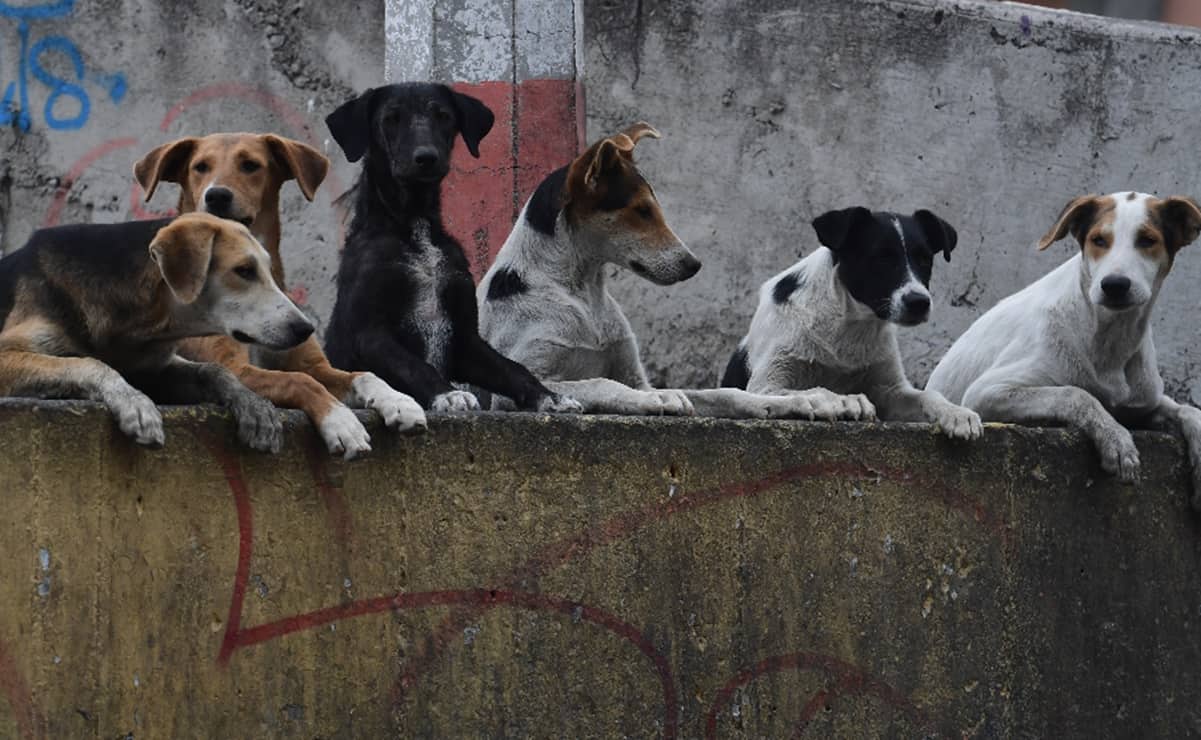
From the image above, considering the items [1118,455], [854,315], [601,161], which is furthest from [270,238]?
[1118,455]

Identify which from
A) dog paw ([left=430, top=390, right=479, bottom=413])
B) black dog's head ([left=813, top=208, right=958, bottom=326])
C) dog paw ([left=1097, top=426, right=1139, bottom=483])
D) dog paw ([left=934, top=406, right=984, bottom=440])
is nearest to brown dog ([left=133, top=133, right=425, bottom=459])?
dog paw ([left=430, top=390, right=479, bottom=413])

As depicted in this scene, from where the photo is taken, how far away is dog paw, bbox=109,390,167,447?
3.84 meters

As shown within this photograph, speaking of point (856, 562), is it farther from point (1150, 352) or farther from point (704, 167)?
point (704, 167)

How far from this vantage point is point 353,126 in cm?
546

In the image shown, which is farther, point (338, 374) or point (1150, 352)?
point (1150, 352)

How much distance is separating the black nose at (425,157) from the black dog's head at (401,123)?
0.03 metres

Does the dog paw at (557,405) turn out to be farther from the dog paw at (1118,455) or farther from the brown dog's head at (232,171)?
the dog paw at (1118,455)

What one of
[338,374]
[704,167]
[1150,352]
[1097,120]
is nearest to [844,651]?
[338,374]

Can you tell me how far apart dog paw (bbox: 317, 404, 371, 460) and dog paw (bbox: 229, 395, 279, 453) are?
0.38ft

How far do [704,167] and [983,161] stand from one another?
4.84 feet

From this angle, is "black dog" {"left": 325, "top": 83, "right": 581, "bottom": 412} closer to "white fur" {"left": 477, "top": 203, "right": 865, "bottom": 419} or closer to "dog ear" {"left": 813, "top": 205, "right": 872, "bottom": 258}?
"white fur" {"left": 477, "top": 203, "right": 865, "bottom": 419}

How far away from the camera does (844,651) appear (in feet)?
15.5

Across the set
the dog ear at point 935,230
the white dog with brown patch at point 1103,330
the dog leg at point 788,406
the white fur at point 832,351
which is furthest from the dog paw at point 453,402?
the white dog with brown patch at point 1103,330

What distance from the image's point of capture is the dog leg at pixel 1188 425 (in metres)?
5.52
